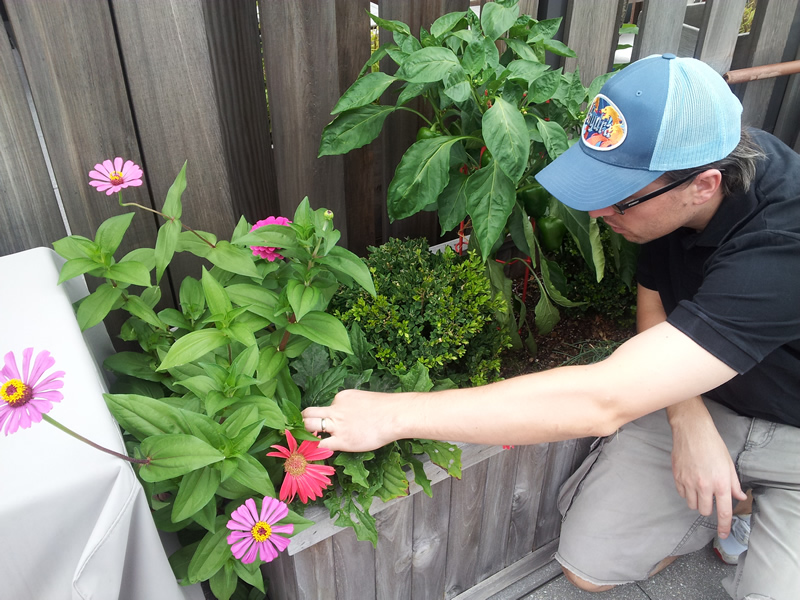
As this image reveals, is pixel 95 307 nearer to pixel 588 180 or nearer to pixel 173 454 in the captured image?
pixel 173 454

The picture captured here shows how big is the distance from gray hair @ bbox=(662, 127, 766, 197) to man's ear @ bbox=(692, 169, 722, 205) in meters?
0.02

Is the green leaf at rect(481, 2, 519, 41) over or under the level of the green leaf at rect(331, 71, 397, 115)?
over

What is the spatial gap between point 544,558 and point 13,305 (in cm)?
186

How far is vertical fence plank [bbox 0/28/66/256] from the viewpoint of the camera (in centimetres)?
138

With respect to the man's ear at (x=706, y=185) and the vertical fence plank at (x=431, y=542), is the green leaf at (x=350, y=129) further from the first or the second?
the vertical fence plank at (x=431, y=542)

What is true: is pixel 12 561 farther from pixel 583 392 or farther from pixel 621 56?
pixel 621 56

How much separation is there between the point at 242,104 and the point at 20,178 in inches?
23.4

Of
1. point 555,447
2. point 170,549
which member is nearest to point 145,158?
point 170,549

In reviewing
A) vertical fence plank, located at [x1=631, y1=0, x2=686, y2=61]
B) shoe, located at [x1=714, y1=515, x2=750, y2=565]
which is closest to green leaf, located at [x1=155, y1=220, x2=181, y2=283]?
vertical fence plank, located at [x1=631, y1=0, x2=686, y2=61]

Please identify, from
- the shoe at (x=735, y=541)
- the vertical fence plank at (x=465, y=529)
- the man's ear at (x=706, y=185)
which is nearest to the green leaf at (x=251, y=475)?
the vertical fence plank at (x=465, y=529)

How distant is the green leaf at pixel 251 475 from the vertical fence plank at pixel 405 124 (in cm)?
120

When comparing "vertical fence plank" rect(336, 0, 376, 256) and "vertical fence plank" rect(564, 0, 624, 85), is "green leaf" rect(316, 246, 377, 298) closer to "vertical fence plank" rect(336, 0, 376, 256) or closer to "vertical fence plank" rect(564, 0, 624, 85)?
"vertical fence plank" rect(336, 0, 376, 256)

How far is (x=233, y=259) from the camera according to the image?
4.37 ft

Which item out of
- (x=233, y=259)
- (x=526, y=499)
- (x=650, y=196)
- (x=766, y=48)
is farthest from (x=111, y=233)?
(x=766, y=48)
